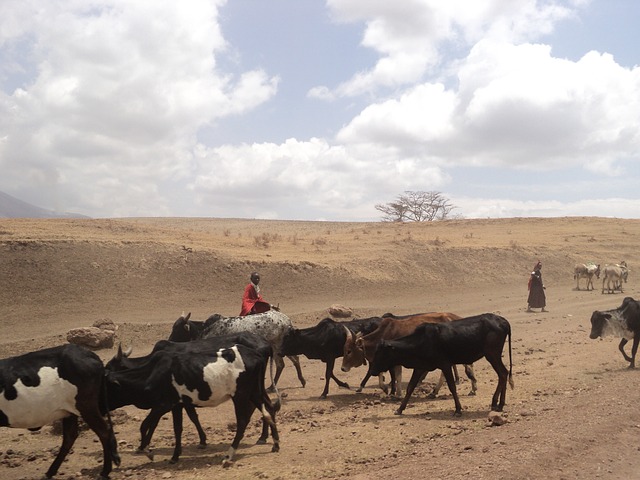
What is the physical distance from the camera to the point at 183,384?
871 centimetres

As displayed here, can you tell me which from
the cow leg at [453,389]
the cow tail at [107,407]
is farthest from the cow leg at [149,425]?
the cow leg at [453,389]

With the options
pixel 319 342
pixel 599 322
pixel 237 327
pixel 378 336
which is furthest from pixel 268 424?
pixel 599 322

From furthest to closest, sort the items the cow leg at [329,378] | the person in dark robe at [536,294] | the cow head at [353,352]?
1. the person in dark robe at [536,294]
2. the cow head at [353,352]
3. the cow leg at [329,378]

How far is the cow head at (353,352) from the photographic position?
13250 mm

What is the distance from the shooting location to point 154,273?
84.3ft

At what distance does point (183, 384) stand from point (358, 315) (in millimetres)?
14835

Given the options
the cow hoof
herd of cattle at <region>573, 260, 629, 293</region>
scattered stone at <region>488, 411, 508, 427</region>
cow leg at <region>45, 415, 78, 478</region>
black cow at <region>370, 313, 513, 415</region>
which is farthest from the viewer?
herd of cattle at <region>573, 260, 629, 293</region>

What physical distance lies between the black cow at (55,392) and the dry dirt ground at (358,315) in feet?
2.16

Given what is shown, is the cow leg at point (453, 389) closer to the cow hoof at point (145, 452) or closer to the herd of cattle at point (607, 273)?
the cow hoof at point (145, 452)

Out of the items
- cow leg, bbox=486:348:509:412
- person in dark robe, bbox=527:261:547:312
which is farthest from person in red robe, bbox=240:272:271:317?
person in dark robe, bbox=527:261:547:312

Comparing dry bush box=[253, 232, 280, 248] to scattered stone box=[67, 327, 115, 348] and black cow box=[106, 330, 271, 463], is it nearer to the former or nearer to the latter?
scattered stone box=[67, 327, 115, 348]

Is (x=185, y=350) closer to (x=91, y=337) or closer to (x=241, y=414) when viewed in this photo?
(x=241, y=414)

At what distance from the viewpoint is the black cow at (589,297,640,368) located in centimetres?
1441

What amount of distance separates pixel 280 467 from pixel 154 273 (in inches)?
749
